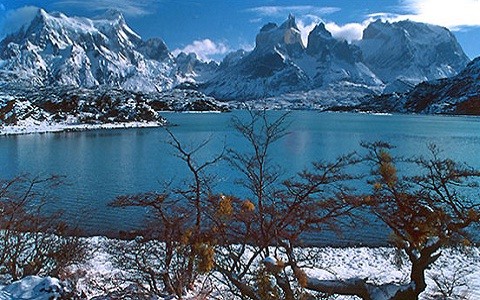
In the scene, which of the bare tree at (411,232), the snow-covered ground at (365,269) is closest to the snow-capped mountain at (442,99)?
the snow-covered ground at (365,269)

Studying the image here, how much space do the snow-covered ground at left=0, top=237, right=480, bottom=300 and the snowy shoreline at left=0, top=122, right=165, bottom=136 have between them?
45506mm

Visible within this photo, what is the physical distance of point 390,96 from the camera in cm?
15725

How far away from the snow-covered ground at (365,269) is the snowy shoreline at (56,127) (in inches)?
1792

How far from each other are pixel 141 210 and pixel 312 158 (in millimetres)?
16366

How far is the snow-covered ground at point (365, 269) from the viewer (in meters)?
8.39

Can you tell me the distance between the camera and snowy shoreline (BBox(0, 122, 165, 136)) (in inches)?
2082

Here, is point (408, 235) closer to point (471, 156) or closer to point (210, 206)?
point (210, 206)

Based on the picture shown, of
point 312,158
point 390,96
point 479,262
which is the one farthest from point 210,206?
point 390,96

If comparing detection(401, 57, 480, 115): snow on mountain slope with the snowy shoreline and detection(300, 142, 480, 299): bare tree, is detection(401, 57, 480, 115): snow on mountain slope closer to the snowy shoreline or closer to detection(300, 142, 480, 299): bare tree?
the snowy shoreline

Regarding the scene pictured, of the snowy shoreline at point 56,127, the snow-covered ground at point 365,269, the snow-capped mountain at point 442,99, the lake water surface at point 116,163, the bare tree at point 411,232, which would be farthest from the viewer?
the snow-capped mountain at point 442,99

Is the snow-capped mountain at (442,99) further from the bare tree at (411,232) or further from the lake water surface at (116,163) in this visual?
the bare tree at (411,232)

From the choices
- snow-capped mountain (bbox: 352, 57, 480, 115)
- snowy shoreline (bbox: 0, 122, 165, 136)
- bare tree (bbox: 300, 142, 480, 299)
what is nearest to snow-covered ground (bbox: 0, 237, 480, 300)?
bare tree (bbox: 300, 142, 480, 299)

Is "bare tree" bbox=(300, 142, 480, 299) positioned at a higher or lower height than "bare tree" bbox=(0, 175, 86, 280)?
higher

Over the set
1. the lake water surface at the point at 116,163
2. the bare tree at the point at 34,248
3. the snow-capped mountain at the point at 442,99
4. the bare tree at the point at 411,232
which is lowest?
the lake water surface at the point at 116,163
